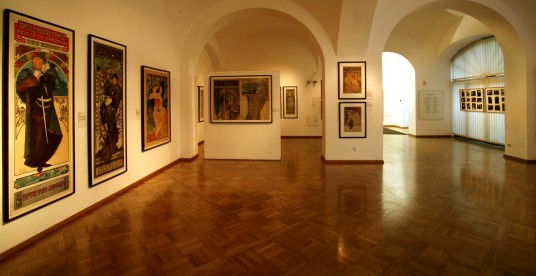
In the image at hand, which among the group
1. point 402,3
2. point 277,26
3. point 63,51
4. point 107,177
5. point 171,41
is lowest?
point 107,177

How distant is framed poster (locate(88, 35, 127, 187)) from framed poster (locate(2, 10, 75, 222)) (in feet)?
1.56

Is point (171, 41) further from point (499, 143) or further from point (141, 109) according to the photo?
point (499, 143)

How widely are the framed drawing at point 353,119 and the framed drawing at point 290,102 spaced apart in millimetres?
6866

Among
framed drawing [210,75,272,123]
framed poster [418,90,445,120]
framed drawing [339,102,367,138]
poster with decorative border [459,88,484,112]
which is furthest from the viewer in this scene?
framed poster [418,90,445,120]

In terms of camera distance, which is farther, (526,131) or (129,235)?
(526,131)

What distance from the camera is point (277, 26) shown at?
1352 cm

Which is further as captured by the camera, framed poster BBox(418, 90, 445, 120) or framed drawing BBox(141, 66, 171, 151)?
framed poster BBox(418, 90, 445, 120)

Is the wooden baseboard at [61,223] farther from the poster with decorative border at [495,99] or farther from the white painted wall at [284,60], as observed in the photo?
the poster with decorative border at [495,99]

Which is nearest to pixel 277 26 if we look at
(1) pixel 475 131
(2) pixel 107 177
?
(1) pixel 475 131

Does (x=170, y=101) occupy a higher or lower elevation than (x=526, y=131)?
higher

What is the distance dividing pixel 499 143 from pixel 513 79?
3654mm

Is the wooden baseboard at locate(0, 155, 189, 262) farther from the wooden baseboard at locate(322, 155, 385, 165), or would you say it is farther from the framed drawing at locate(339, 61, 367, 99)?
the framed drawing at locate(339, 61, 367, 99)

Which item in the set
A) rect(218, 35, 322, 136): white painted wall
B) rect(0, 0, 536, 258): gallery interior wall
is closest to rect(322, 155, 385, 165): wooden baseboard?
rect(0, 0, 536, 258): gallery interior wall

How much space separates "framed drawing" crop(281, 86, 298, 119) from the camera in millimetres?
15242
